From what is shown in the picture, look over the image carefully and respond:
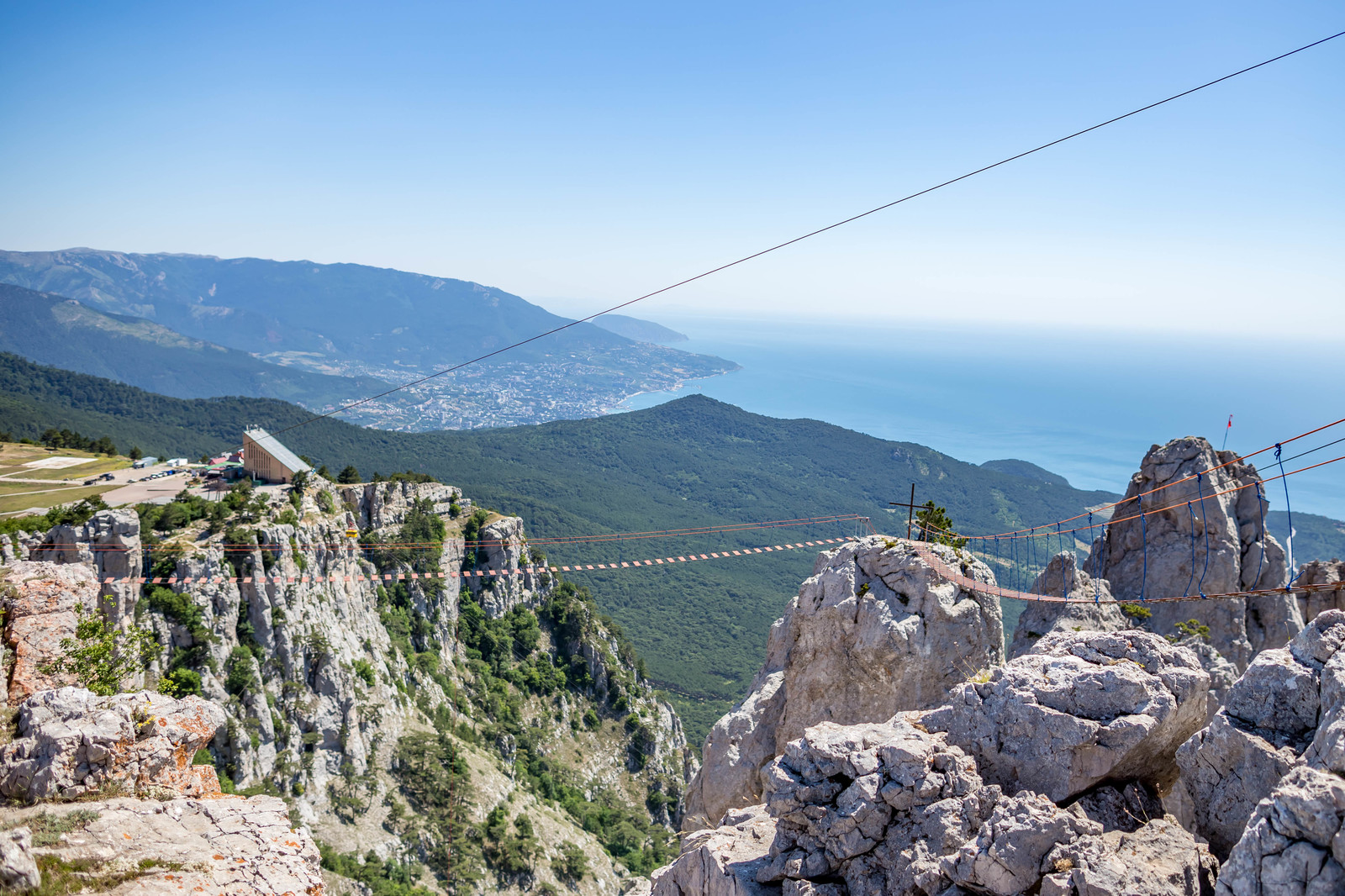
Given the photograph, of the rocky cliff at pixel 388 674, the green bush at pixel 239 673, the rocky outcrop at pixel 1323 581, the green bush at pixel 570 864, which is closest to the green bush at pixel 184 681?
the rocky cliff at pixel 388 674

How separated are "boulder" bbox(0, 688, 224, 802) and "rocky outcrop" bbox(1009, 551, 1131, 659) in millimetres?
17901

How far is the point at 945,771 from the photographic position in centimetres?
914

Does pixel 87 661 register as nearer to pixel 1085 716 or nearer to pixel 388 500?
pixel 1085 716

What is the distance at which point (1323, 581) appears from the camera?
20.6 meters

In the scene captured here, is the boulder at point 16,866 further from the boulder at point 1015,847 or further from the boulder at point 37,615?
the boulder at point 1015,847

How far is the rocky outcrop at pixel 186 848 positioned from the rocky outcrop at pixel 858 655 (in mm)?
9632

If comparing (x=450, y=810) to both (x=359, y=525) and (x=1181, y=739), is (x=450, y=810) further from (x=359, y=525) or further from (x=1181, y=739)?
(x=1181, y=739)

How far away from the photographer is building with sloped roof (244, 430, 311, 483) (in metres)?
37.8

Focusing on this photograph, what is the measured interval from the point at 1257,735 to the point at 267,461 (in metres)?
40.7

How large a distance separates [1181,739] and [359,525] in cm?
4090

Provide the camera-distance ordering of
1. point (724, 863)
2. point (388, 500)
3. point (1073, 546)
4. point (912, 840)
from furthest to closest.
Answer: point (388, 500), point (1073, 546), point (724, 863), point (912, 840)

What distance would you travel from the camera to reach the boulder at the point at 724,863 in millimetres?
9539

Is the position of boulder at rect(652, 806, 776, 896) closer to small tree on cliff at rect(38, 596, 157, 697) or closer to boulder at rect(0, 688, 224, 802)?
boulder at rect(0, 688, 224, 802)

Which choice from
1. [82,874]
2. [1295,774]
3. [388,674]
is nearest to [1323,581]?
[1295,774]
